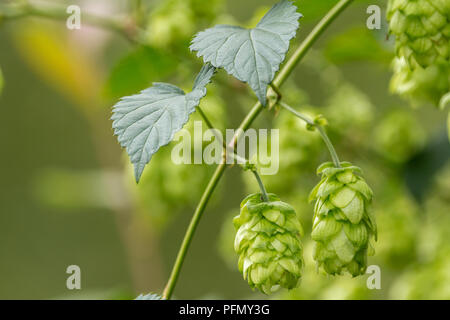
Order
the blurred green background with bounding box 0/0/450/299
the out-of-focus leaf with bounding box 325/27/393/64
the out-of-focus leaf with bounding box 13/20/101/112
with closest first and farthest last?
the blurred green background with bounding box 0/0/450/299
the out-of-focus leaf with bounding box 325/27/393/64
the out-of-focus leaf with bounding box 13/20/101/112

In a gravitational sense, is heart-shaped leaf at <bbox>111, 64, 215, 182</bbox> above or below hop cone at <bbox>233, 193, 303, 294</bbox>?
above

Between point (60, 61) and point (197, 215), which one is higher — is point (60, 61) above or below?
above

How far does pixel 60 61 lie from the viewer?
6.23ft

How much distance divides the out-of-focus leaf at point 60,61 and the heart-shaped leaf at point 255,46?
133 centimetres

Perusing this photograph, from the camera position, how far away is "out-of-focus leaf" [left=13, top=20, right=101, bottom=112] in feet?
6.21

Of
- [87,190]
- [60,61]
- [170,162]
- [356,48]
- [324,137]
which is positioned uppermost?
[60,61]

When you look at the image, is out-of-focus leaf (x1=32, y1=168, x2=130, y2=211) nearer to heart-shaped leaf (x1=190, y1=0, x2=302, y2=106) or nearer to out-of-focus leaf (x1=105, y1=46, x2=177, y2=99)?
out-of-focus leaf (x1=105, y1=46, x2=177, y2=99)

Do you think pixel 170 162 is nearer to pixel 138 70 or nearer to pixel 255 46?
pixel 138 70

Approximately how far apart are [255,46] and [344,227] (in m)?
0.21

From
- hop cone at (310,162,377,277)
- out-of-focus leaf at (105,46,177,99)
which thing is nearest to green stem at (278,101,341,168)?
hop cone at (310,162,377,277)

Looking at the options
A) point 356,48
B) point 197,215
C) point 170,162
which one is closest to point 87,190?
point 170,162

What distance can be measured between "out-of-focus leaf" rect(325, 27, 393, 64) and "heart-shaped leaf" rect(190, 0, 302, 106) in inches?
24.3

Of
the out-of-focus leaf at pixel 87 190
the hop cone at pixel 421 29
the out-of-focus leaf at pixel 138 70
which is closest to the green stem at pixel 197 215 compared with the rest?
the hop cone at pixel 421 29

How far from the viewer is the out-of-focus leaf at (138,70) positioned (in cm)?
128
